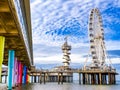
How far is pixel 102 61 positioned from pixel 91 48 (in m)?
5.46

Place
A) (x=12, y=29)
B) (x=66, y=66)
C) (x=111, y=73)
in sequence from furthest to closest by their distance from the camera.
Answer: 1. (x=66, y=66)
2. (x=111, y=73)
3. (x=12, y=29)

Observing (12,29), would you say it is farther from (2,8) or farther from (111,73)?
(111,73)

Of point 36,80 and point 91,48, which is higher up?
point 91,48

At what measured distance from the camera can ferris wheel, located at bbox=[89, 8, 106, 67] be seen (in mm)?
91250

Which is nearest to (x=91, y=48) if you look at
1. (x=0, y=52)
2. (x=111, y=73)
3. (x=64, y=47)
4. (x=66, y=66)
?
(x=111, y=73)

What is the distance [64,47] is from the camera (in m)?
122

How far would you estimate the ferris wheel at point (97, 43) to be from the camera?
91.2m

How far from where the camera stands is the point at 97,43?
301 ft

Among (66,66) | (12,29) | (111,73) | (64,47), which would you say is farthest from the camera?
(64,47)

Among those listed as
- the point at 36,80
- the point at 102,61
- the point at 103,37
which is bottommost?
the point at 36,80

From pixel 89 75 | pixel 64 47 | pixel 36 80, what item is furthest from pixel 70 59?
pixel 89 75

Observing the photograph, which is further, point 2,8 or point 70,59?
point 70,59

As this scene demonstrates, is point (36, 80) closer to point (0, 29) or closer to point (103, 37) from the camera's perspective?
point (103, 37)

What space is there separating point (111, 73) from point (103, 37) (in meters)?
11.4
